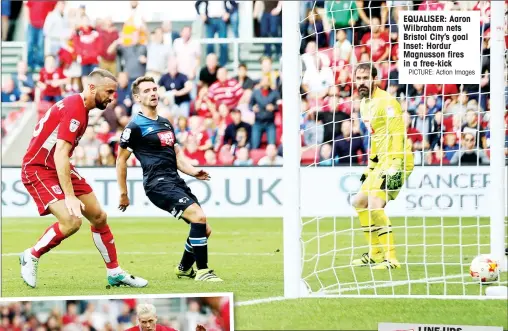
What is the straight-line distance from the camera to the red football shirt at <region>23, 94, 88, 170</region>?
6.46 m

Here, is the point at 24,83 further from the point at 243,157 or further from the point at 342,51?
→ the point at 342,51

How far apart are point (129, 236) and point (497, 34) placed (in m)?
4.73

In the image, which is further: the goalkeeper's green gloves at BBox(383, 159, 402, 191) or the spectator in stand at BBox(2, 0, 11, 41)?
the spectator in stand at BBox(2, 0, 11, 41)

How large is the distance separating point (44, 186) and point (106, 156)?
6188 millimetres

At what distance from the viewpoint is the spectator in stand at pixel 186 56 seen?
14.3 meters

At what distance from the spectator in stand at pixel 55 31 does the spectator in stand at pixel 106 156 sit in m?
2.46

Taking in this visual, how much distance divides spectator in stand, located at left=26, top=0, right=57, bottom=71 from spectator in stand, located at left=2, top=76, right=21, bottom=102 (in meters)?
0.33

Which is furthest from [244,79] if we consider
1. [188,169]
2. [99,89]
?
[99,89]

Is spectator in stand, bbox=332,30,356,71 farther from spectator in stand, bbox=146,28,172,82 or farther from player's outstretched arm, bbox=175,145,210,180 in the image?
player's outstretched arm, bbox=175,145,210,180

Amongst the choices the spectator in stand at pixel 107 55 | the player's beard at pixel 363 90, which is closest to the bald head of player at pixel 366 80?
the player's beard at pixel 363 90

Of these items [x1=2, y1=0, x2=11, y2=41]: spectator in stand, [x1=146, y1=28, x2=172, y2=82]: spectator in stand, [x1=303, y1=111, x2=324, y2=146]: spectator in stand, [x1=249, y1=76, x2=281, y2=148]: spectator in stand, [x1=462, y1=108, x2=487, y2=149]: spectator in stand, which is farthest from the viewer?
[x1=2, y1=0, x2=11, y2=41]: spectator in stand

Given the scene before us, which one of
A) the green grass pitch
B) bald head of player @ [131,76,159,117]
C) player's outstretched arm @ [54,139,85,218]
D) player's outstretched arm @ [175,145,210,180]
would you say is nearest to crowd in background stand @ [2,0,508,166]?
the green grass pitch

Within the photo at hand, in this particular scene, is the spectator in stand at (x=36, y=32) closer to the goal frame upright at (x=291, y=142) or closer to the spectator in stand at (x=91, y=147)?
the spectator in stand at (x=91, y=147)

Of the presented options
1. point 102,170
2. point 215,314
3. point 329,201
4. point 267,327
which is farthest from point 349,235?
point 215,314
